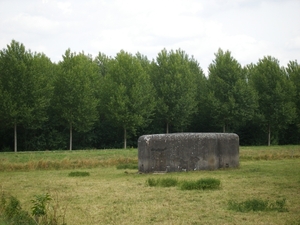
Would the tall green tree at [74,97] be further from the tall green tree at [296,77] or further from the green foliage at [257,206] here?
the green foliage at [257,206]

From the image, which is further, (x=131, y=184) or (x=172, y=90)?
(x=172, y=90)

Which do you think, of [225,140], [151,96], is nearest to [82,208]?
[225,140]

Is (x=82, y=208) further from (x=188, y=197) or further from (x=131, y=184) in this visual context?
(x=131, y=184)

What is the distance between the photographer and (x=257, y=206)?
1288 centimetres

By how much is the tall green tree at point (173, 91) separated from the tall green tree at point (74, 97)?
11.1 metres

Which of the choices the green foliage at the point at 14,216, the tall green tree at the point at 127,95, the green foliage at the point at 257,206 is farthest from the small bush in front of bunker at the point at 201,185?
the tall green tree at the point at 127,95

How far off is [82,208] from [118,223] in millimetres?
2786

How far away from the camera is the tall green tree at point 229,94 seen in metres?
62.0

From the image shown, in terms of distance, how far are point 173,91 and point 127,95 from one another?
25.3 feet

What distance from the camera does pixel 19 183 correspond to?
70.2 feet

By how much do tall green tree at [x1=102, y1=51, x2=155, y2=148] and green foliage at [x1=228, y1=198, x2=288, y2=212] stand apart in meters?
44.3

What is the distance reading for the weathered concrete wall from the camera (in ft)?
85.5

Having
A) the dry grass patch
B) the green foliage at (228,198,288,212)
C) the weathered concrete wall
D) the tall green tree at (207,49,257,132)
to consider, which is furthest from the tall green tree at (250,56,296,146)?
the green foliage at (228,198,288,212)

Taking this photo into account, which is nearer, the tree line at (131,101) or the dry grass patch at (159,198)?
the dry grass patch at (159,198)
